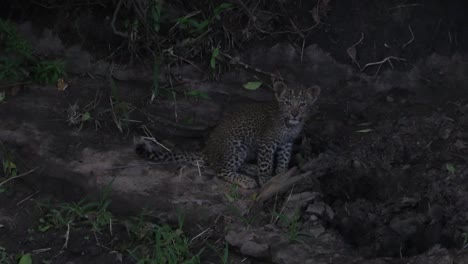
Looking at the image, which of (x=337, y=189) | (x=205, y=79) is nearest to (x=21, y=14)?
(x=205, y=79)

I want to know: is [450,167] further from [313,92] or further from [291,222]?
[313,92]

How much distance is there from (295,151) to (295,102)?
69cm

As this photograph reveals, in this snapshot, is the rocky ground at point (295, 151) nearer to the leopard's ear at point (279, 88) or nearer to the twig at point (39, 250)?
the twig at point (39, 250)

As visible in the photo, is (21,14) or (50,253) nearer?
(50,253)

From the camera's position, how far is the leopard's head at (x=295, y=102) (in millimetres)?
8297

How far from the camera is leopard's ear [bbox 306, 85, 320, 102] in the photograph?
328 inches

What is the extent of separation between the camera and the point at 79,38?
9469 millimetres

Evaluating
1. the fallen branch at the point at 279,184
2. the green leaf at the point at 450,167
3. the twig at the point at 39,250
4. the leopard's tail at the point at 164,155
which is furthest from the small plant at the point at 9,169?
the green leaf at the point at 450,167

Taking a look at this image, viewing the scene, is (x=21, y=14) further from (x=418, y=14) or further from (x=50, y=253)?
(x=418, y=14)

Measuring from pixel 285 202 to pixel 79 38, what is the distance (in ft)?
12.1

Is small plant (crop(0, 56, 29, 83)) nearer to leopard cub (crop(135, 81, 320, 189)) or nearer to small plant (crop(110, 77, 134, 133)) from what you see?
small plant (crop(110, 77, 134, 133))

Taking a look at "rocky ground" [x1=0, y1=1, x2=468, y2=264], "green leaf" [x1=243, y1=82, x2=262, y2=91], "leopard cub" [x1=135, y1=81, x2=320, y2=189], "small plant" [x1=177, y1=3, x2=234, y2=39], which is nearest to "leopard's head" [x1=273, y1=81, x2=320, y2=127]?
"leopard cub" [x1=135, y1=81, x2=320, y2=189]

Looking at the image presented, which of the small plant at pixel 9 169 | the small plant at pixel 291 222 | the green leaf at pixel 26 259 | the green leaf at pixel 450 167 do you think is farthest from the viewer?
the small plant at pixel 9 169

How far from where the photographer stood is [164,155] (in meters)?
8.32
